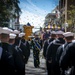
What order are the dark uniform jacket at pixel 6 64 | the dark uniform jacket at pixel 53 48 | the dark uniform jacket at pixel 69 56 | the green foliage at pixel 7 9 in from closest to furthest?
the dark uniform jacket at pixel 6 64 → the dark uniform jacket at pixel 69 56 → the dark uniform jacket at pixel 53 48 → the green foliage at pixel 7 9

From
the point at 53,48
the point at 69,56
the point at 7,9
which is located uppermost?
the point at 7,9

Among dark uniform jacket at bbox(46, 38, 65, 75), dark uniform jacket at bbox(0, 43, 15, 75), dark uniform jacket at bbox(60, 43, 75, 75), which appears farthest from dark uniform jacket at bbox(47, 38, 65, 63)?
dark uniform jacket at bbox(0, 43, 15, 75)

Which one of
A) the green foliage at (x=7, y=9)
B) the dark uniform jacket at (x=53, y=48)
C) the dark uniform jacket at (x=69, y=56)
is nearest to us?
the dark uniform jacket at (x=69, y=56)

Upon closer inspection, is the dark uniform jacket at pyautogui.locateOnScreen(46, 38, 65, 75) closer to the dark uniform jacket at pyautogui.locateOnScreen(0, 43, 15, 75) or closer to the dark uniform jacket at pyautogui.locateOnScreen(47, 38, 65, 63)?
the dark uniform jacket at pyautogui.locateOnScreen(47, 38, 65, 63)

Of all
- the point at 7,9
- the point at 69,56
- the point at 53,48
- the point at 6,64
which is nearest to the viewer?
the point at 6,64

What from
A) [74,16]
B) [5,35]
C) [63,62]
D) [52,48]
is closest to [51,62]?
[52,48]

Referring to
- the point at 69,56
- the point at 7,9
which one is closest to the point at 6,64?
the point at 69,56

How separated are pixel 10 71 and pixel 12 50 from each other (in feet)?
3.04

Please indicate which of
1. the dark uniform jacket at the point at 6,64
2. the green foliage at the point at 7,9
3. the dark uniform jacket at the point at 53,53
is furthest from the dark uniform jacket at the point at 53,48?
the green foliage at the point at 7,9

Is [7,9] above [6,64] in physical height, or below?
above

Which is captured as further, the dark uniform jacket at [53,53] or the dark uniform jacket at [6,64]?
the dark uniform jacket at [53,53]

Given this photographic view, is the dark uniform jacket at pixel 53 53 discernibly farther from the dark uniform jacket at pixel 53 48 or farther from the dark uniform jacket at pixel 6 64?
the dark uniform jacket at pixel 6 64

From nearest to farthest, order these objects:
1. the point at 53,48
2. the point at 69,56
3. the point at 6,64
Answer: the point at 6,64, the point at 69,56, the point at 53,48

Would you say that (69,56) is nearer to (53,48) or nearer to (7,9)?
(53,48)
